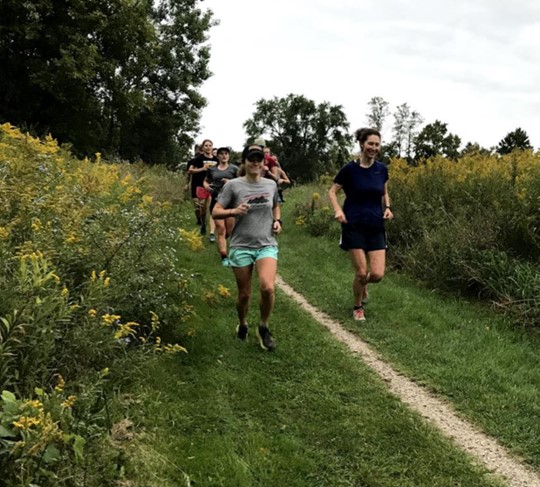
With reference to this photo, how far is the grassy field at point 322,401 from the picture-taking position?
Answer: 3516 mm

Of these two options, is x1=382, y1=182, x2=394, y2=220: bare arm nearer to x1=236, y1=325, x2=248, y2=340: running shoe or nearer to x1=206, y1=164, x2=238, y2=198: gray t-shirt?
x1=236, y1=325, x2=248, y2=340: running shoe

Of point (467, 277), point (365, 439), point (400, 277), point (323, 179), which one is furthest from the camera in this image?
point (323, 179)

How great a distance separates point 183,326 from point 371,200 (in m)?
2.74

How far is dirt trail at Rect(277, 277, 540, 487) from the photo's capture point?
3.63m

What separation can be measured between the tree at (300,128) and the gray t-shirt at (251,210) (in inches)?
2728

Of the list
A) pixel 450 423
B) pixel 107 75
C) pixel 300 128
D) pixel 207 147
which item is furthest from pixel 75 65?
pixel 300 128

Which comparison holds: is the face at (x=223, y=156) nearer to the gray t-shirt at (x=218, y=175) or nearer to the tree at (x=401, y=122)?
the gray t-shirt at (x=218, y=175)

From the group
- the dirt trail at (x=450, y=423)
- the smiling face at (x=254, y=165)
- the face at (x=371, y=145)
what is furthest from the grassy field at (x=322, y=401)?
the face at (x=371, y=145)

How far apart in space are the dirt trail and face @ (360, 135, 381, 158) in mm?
2230

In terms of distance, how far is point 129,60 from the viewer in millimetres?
28453

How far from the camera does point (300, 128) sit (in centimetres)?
7562

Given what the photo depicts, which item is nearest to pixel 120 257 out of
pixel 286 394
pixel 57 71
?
pixel 286 394

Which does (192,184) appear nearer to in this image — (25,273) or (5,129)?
(5,129)

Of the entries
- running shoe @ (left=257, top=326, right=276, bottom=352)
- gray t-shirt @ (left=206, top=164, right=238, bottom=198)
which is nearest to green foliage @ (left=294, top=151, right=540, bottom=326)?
running shoe @ (left=257, top=326, right=276, bottom=352)
